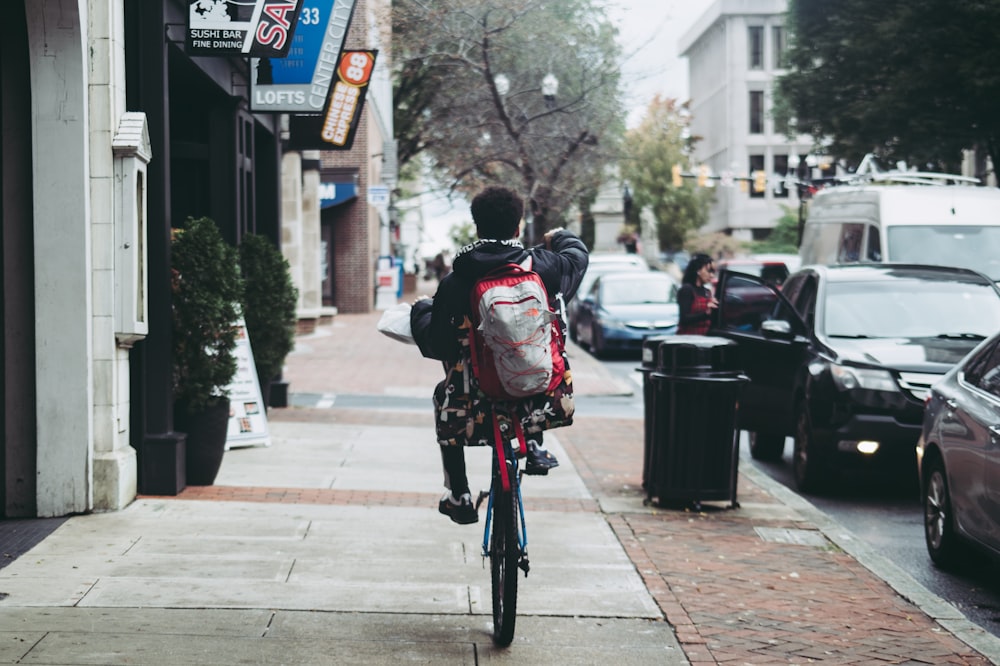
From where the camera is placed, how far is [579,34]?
Answer: 22.6 metres

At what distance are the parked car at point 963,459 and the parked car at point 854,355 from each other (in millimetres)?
1776

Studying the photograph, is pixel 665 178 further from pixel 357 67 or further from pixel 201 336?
pixel 201 336

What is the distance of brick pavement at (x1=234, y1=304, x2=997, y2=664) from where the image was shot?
595 cm

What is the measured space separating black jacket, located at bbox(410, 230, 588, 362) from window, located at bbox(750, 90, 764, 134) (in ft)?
260

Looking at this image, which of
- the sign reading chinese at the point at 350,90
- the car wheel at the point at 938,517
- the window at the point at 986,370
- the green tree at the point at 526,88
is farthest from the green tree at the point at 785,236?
the window at the point at 986,370

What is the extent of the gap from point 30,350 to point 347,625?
3152mm

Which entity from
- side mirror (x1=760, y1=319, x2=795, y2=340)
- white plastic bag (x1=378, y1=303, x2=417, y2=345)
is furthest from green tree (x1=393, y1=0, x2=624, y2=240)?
white plastic bag (x1=378, y1=303, x2=417, y2=345)

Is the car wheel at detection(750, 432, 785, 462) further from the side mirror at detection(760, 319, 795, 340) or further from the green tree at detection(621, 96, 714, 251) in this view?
the green tree at detection(621, 96, 714, 251)

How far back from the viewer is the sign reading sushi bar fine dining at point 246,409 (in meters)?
11.5

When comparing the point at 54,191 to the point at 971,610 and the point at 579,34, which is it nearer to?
the point at 971,610

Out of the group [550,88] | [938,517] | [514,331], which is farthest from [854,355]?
[550,88]

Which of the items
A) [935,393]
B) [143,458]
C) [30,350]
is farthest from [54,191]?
[935,393]

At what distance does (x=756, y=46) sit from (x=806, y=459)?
7649 centimetres

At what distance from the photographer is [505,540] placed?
18.5 feet
